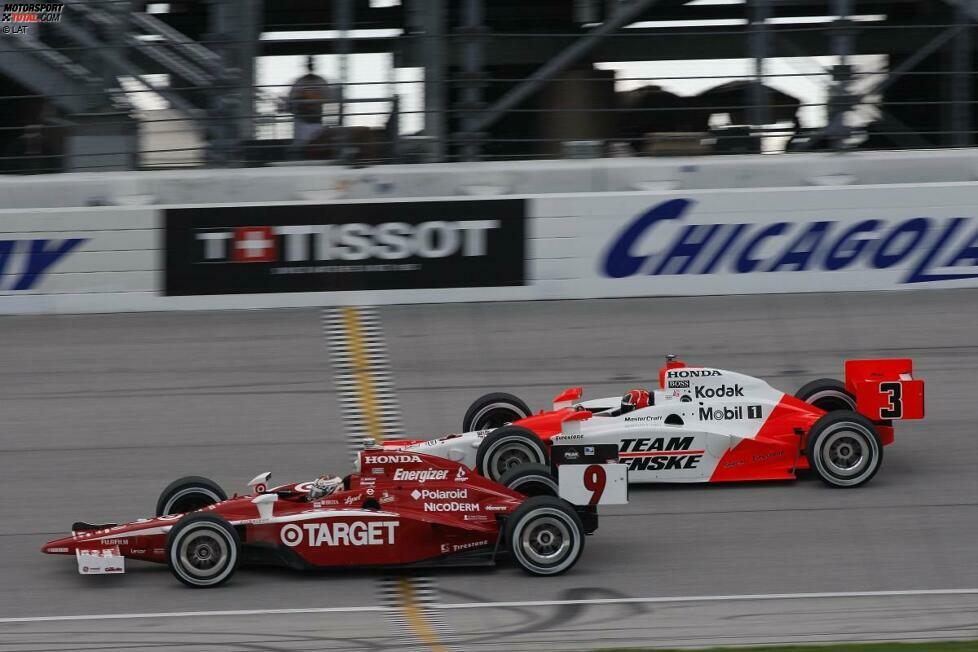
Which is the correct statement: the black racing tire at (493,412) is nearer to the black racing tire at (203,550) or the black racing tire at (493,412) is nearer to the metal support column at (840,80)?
the black racing tire at (203,550)

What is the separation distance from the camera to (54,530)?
8.55 m

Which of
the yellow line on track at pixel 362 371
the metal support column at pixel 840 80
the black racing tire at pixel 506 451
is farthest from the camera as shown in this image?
the metal support column at pixel 840 80

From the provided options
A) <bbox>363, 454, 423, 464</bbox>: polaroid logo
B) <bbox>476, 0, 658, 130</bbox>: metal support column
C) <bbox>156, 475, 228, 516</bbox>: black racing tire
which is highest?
<bbox>476, 0, 658, 130</bbox>: metal support column

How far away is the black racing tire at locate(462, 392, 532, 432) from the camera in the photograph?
31.3 feet

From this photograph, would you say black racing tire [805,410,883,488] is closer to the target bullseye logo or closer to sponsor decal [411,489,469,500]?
sponsor decal [411,489,469,500]

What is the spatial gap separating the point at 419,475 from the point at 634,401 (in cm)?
189

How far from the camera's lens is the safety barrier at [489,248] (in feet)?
43.5

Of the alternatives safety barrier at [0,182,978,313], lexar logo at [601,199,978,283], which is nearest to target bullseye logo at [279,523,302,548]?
safety barrier at [0,182,978,313]

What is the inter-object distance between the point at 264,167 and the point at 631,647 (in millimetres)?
8537

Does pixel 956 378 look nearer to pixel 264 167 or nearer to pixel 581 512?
pixel 581 512

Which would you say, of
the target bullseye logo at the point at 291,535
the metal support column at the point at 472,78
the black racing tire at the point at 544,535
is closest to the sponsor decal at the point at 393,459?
the target bullseye logo at the point at 291,535

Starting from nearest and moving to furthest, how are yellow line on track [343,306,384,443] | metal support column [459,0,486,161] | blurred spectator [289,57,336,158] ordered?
yellow line on track [343,306,384,443] → blurred spectator [289,57,336,158] → metal support column [459,0,486,161]

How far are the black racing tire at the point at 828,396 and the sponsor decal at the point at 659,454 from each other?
1.04 m

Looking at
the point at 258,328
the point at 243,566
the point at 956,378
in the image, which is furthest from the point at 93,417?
the point at 956,378
